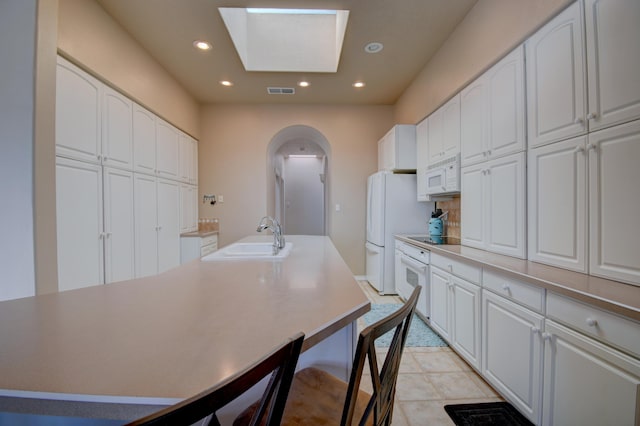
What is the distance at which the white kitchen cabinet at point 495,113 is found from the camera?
178cm

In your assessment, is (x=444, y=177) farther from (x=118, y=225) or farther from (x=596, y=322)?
(x=118, y=225)

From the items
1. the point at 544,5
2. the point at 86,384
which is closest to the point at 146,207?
the point at 86,384

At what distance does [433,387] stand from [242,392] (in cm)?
185

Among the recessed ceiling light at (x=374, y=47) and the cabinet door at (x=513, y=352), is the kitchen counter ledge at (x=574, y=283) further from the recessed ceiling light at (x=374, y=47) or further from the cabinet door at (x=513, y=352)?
the recessed ceiling light at (x=374, y=47)

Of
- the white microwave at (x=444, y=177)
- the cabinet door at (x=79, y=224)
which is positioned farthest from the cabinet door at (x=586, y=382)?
the cabinet door at (x=79, y=224)

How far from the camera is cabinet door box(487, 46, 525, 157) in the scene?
69.6 inches

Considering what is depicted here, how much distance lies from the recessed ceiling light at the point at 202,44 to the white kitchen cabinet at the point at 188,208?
5.78ft

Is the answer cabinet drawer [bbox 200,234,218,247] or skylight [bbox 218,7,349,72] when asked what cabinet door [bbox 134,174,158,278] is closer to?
cabinet drawer [bbox 200,234,218,247]

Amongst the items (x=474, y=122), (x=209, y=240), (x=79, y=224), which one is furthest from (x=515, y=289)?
(x=209, y=240)

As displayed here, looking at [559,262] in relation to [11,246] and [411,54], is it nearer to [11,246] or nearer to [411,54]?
[411,54]

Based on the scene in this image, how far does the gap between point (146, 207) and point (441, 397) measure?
3155 millimetres

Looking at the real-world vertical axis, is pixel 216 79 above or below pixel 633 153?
above

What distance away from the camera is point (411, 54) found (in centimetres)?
299

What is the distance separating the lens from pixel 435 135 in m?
2.97
